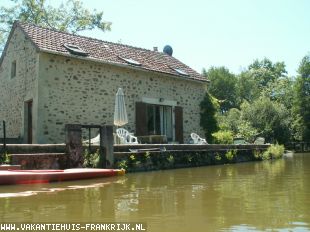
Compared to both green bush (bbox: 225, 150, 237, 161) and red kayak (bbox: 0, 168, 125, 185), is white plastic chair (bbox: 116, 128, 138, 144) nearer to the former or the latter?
green bush (bbox: 225, 150, 237, 161)

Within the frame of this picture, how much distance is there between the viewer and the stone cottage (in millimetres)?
13242

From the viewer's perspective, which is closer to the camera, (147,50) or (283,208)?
(283,208)

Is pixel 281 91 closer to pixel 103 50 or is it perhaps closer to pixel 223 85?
pixel 223 85

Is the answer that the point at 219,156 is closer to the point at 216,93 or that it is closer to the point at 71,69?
the point at 71,69

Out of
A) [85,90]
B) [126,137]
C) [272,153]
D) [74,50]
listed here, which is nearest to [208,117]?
[272,153]

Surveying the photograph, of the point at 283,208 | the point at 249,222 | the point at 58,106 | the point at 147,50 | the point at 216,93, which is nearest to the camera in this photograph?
the point at 249,222

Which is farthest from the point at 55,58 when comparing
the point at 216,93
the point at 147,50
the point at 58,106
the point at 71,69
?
the point at 216,93

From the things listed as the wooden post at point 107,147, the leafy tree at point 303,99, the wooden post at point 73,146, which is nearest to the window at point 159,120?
the wooden post at point 107,147

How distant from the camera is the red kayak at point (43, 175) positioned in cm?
699

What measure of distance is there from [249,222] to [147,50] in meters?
15.9

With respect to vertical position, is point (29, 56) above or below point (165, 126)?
above

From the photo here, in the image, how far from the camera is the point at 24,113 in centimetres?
1412

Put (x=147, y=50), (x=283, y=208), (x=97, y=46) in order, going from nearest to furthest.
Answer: (x=283, y=208) → (x=97, y=46) → (x=147, y=50)

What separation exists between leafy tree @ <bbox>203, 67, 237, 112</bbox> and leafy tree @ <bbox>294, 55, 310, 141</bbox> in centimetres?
1100
